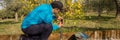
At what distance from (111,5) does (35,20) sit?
28.9m

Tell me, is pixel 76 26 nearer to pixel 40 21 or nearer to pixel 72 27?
pixel 72 27

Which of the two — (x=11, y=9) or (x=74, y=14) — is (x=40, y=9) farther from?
(x=11, y=9)

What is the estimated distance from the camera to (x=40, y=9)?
4711 millimetres

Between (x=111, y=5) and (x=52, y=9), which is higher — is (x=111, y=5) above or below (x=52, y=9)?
below

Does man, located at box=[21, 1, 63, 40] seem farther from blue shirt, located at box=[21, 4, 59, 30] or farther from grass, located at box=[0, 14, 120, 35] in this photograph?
grass, located at box=[0, 14, 120, 35]

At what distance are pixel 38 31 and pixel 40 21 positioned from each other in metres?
0.16

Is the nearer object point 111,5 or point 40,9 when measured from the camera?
point 40,9

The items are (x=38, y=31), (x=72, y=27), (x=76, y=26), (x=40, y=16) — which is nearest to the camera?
(x=40, y=16)

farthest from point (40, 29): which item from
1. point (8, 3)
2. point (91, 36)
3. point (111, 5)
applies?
point (111, 5)

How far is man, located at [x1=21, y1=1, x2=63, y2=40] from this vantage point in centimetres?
471

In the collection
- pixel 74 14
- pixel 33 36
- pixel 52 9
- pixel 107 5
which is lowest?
pixel 107 5

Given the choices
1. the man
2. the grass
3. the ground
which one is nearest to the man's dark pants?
the man

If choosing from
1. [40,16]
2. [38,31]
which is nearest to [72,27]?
[38,31]

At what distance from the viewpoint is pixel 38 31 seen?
4.85 m
